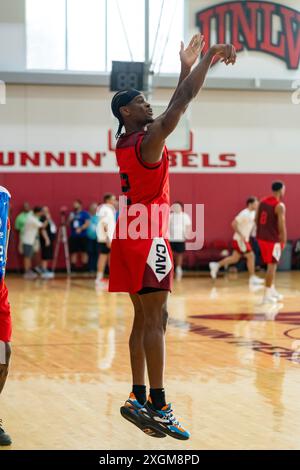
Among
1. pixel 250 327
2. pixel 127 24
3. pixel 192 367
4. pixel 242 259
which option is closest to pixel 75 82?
pixel 127 24

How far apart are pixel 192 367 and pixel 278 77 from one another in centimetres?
1860

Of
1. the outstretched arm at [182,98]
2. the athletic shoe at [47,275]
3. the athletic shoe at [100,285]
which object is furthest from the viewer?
the athletic shoe at [47,275]

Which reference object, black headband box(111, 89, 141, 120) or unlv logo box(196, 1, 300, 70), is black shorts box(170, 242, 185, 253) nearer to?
unlv logo box(196, 1, 300, 70)

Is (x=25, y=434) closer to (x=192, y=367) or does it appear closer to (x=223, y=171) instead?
(x=192, y=367)

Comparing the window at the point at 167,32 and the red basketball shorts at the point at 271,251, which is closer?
the red basketball shorts at the point at 271,251

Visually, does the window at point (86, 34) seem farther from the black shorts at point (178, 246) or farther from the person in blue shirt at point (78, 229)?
the black shorts at point (178, 246)

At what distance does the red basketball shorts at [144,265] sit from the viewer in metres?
5.39

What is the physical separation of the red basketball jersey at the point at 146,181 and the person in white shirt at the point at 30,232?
56.4 ft

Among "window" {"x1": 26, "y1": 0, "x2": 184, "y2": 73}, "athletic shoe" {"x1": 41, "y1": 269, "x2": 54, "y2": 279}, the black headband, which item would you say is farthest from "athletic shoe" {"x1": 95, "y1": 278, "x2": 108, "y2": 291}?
the black headband

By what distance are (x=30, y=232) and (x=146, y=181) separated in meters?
17.6

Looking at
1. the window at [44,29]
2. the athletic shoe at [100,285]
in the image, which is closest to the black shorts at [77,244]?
the athletic shoe at [100,285]

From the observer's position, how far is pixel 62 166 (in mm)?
24625

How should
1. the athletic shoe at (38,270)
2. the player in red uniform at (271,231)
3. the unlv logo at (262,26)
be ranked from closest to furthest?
the player in red uniform at (271,231) → the athletic shoe at (38,270) → the unlv logo at (262,26)

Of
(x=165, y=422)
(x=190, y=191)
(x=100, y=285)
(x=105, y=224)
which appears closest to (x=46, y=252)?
(x=100, y=285)
